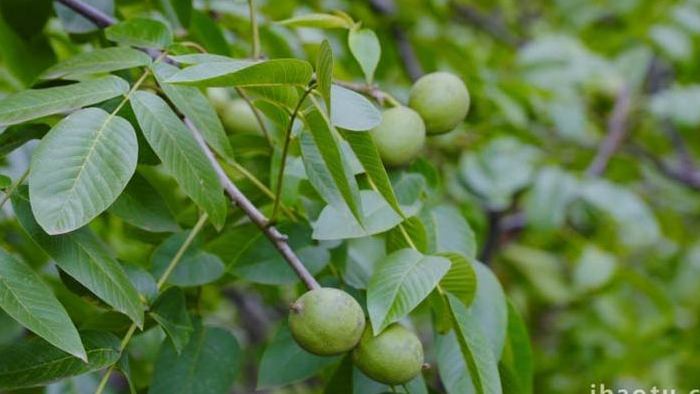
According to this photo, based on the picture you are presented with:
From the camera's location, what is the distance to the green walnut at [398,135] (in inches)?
46.1

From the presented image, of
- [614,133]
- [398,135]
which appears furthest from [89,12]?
[614,133]

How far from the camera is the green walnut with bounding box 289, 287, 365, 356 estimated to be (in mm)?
955

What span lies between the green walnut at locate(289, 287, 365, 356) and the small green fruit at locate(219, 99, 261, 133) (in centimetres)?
58

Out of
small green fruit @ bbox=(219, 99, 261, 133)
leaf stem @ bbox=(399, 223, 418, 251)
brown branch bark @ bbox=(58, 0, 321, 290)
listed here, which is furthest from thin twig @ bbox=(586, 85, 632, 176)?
brown branch bark @ bbox=(58, 0, 321, 290)

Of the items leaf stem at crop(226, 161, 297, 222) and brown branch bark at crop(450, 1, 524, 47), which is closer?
leaf stem at crop(226, 161, 297, 222)

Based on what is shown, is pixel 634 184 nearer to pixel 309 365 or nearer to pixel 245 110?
pixel 245 110

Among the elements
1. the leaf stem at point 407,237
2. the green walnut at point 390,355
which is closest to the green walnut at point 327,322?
the green walnut at point 390,355

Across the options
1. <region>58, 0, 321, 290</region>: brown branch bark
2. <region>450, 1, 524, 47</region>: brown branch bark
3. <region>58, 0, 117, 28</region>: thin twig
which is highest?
<region>58, 0, 117, 28</region>: thin twig

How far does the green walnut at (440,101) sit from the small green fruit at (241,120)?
35cm

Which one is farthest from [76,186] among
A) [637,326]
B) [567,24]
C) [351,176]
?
[567,24]

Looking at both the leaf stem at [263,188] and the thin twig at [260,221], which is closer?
the thin twig at [260,221]

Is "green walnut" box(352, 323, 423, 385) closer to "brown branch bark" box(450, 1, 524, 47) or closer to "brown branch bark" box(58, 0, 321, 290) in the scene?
"brown branch bark" box(58, 0, 321, 290)

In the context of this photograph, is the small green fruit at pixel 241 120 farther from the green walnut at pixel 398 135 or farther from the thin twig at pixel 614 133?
the thin twig at pixel 614 133

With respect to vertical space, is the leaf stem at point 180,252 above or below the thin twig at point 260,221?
below
